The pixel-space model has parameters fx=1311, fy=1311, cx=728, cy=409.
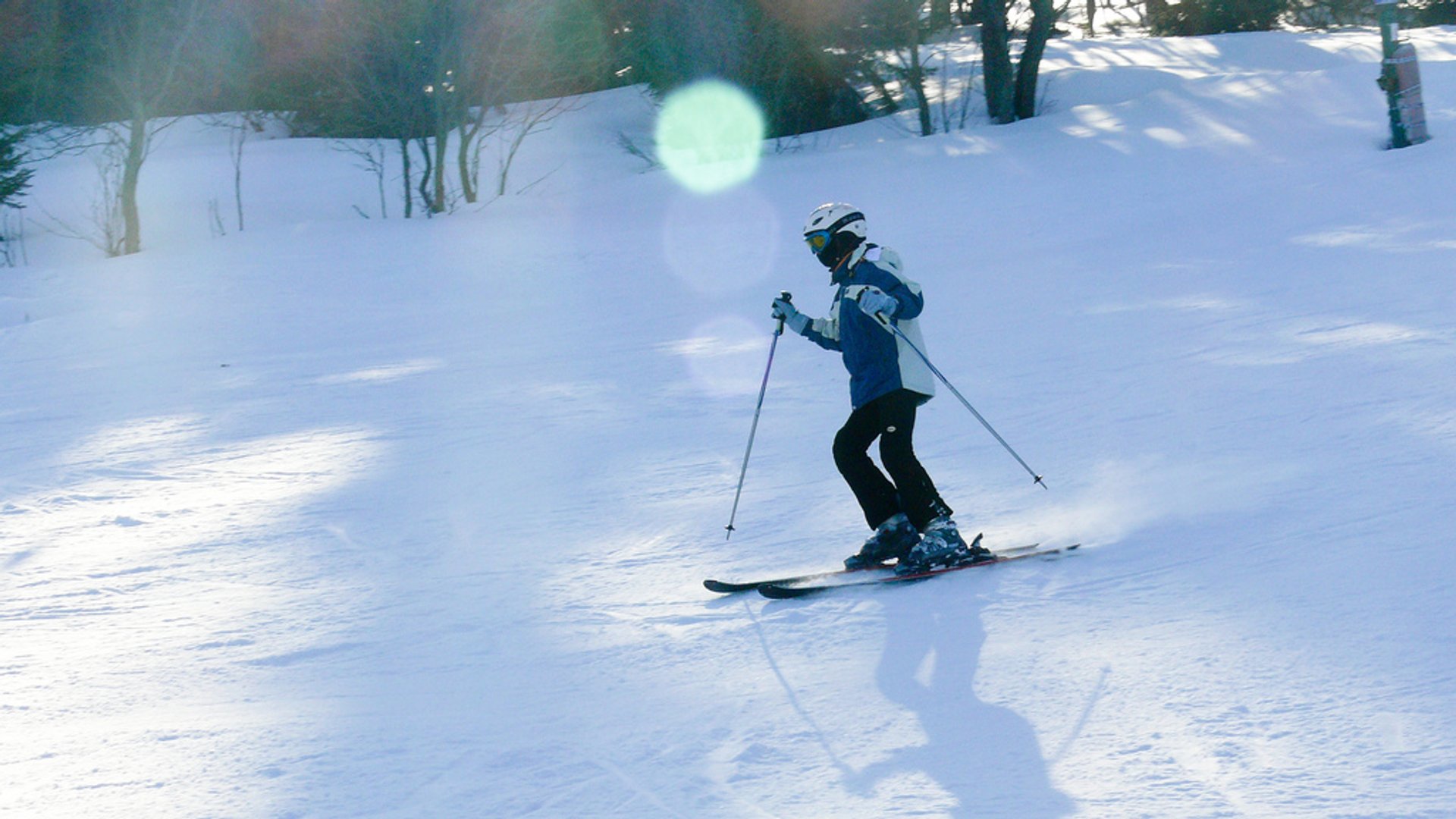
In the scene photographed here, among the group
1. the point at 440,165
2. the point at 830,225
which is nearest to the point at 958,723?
the point at 830,225

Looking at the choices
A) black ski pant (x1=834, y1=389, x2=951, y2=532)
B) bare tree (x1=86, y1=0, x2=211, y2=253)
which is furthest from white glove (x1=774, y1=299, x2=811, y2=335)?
Answer: bare tree (x1=86, y1=0, x2=211, y2=253)

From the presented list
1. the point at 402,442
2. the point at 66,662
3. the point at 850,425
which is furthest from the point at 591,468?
the point at 66,662

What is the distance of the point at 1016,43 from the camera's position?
91.0 ft

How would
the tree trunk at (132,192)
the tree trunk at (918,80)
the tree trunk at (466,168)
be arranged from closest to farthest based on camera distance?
the tree trunk at (132,192), the tree trunk at (466,168), the tree trunk at (918,80)

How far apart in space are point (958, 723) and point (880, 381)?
1.78 metres

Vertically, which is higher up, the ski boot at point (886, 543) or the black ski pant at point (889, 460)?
the black ski pant at point (889, 460)

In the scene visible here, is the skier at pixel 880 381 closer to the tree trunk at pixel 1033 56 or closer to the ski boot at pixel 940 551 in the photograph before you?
the ski boot at pixel 940 551

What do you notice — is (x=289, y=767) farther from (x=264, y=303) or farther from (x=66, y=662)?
(x=264, y=303)

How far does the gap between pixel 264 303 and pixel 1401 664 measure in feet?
40.9

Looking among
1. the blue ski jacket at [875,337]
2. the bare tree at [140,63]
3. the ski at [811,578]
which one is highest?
the bare tree at [140,63]

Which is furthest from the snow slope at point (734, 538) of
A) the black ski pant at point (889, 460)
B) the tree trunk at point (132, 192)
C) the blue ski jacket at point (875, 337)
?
the tree trunk at point (132, 192)

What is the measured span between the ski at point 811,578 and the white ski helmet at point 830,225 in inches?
51.3

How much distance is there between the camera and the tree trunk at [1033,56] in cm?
2194

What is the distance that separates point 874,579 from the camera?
17.2ft
